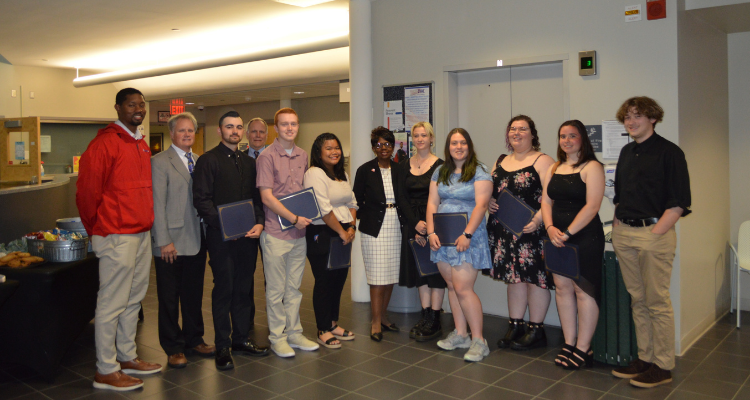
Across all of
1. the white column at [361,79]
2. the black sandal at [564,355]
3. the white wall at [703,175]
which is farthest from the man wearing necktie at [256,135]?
the white wall at [703,175]

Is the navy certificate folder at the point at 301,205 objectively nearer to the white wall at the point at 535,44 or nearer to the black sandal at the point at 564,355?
the white wall at the point at 535,44

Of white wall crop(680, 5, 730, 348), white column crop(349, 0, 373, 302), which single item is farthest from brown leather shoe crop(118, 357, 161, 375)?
white wall crop(680, 5, 730, 348)

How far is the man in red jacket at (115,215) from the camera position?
345 cm

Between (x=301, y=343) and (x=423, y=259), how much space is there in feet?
3.62

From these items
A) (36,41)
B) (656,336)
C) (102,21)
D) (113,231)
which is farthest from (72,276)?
(36,41)

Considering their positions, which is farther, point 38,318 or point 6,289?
point 38,318

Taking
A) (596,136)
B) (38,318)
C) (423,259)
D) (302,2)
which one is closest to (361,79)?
(302,2)

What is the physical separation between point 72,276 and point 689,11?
15.7ft

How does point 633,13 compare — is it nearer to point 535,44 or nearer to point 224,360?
point 535,44

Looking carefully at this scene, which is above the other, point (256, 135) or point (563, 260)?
point (256, 135)

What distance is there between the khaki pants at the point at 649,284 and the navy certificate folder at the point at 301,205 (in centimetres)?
201

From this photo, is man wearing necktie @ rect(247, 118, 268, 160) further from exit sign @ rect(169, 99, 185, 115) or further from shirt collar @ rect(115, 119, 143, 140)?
exit sign @ rect(169, 99, 185, 115)

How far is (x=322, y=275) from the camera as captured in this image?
13.8 feet

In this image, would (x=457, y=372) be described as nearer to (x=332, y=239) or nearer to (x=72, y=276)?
(x=332, y=239)
